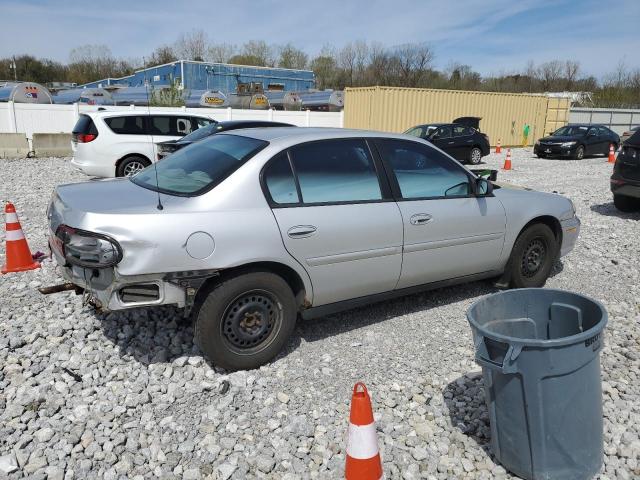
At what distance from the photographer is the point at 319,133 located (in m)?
3.99

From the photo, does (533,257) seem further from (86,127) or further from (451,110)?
(451,110)

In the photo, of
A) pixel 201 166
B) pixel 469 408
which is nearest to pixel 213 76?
pixel 201 166

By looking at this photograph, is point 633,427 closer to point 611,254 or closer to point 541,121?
point 611,254

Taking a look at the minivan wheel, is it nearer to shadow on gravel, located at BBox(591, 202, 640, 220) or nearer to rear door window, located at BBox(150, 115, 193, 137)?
shadow on gravel, located at BBox(591, 202, 640, 220)

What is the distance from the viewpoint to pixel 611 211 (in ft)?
30.5

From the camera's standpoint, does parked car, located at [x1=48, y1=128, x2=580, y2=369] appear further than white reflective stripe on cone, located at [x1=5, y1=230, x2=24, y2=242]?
No

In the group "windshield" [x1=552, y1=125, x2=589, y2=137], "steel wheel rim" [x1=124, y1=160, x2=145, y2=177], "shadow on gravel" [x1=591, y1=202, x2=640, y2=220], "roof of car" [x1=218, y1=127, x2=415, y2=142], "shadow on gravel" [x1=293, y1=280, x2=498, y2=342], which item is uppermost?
"roof of car" [x1=218, y1=127, x2=415, y2=142]

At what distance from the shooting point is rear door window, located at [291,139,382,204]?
12.1ft

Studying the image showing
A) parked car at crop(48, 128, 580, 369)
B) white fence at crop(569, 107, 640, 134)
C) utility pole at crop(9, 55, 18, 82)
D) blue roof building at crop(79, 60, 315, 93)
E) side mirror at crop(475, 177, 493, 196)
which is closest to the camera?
parked car at crop(48, 128, 580, 369)

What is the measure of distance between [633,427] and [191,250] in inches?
111

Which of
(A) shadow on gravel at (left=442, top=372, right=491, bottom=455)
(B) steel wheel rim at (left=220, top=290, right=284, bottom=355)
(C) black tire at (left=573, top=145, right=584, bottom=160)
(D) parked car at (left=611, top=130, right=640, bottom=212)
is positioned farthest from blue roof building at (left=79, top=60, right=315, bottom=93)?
(A) shadow on gravel at (left=442, top=372, right=491, bottom=455)

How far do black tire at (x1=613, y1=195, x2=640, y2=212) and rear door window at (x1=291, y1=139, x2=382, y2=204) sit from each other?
6.91 meters

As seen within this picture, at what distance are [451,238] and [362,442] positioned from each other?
236 centimetres

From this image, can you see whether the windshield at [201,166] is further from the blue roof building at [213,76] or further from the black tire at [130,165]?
the blue roof building at [213,76]
